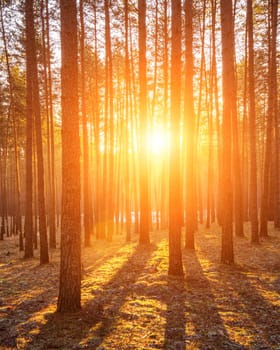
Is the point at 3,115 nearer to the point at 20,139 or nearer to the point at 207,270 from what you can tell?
the point at 20,139

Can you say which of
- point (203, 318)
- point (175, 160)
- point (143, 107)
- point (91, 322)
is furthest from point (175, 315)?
point (143, 107)

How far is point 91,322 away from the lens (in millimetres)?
4484

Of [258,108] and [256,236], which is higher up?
[258,108]

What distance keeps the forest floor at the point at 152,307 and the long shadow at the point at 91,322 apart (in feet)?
0.05

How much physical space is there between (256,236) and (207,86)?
36.5ft

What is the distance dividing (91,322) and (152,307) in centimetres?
120

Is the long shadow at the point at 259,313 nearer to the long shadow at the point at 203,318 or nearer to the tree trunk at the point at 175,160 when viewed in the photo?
the long shadow at the point at 203,318

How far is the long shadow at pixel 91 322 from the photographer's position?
3.91 m

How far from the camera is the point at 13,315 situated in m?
5.03

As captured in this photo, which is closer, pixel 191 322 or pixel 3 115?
pixel 191 322

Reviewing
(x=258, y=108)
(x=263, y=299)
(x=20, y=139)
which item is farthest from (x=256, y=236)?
(x=20, y=139)

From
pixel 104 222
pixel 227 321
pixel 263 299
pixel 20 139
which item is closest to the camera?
pixel 227 321

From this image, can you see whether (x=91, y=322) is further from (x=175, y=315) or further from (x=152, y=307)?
(x=175, y=315)

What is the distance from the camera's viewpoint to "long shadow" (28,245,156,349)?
12.8ft
